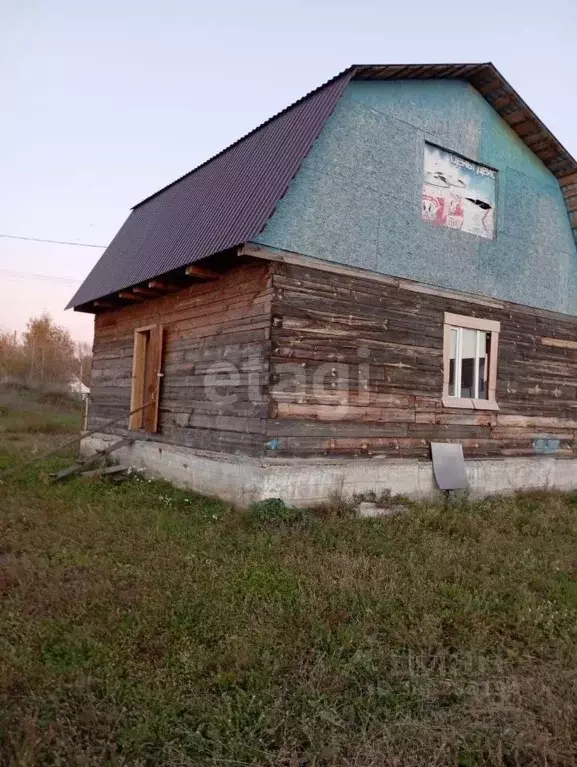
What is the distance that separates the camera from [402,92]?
9461mm

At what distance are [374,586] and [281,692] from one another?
1.87m

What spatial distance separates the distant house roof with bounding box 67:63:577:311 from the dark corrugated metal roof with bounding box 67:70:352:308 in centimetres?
2

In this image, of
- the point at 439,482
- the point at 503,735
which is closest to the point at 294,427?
the point at 439,482

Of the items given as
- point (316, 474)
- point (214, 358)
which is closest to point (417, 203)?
point (214, 358)

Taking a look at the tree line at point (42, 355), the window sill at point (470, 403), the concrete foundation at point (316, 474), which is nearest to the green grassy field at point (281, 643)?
the concrete foundation at point (316, 474)

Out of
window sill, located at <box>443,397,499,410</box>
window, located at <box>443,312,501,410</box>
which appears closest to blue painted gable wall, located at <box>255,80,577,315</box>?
window, located at <box>443,312,501,410</box>

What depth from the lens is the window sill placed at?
1004 centimetres

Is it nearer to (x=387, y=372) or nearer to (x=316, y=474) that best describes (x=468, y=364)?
(x=387, y=372)

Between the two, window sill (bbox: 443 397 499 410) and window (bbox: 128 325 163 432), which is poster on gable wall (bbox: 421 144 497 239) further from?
window (bbox: 128 325 163 432)

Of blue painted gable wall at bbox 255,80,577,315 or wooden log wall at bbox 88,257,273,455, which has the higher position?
blue painted gable wall at bbox 255,80,577,315

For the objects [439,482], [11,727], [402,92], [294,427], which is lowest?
[11,727]

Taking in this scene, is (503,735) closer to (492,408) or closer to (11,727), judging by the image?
(11,727)

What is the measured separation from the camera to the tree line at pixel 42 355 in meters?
48.5

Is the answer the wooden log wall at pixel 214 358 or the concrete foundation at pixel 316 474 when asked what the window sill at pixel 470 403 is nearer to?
the concrete foundation at pixel 316 474
